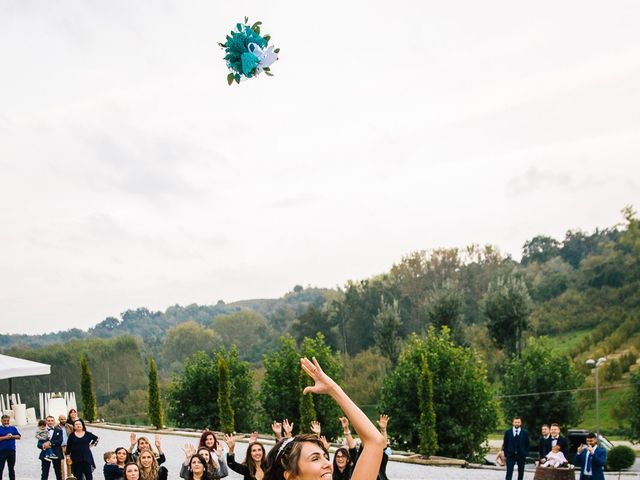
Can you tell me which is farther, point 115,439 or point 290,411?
point 290,411

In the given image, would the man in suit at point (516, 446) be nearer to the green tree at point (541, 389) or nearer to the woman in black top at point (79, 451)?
the woman in black top at point (79, 451)

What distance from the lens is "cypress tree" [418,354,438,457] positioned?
26266 mm

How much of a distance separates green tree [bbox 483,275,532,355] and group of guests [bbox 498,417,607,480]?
85.0 ft

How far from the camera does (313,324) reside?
74.2 metres

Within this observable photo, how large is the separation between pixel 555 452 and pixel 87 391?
22653 millimetres

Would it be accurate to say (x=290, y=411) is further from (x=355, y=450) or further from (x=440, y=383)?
(x=355, y=450)

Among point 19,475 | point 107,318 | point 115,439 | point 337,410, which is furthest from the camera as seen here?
point 107,318

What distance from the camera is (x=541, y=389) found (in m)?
37.2

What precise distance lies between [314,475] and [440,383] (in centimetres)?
3072

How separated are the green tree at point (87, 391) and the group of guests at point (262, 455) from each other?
1754 cm

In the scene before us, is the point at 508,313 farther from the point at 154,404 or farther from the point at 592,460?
the point at 592,460

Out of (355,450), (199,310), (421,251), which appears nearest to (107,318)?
(199,310)

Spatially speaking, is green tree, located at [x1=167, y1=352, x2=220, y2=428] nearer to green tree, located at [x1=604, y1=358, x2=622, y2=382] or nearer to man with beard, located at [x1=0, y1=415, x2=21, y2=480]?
green tree, located at [x1=604, y1=358, x2=622, y2=382]

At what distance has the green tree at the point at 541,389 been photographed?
36.5m
